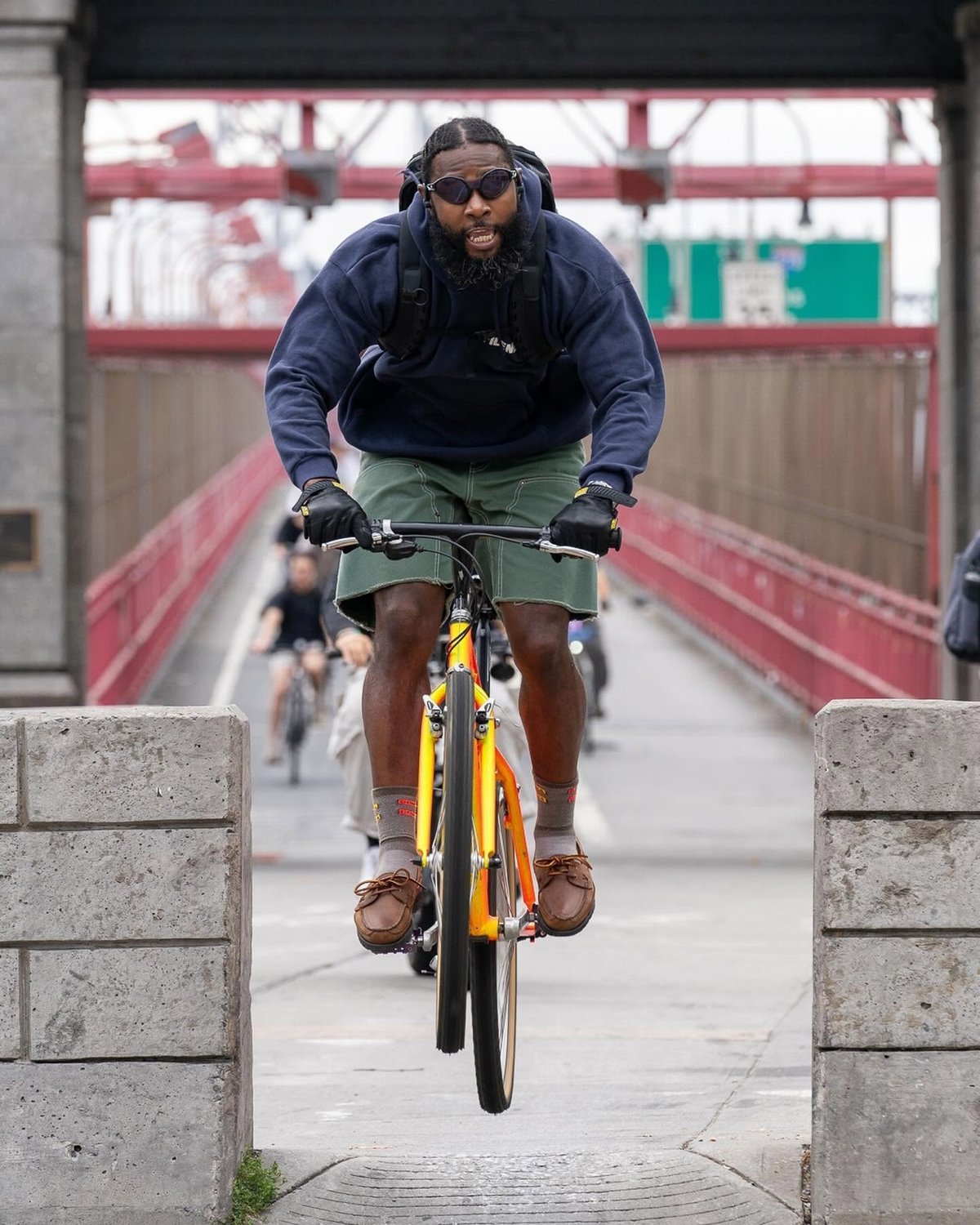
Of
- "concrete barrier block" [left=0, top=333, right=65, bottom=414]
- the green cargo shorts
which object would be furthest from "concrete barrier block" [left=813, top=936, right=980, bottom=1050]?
"concrete barrier block" [left=0, top=333, right=65, bottom=414]

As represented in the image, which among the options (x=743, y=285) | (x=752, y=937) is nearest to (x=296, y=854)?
(x=752, y=937)

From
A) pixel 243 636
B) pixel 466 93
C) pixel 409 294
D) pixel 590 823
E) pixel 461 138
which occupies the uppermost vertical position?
pixel 466 93

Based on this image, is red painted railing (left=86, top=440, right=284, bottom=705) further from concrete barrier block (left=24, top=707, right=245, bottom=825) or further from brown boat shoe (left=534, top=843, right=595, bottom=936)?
concrete barrier block (left=24, top=707, right=245, bottom=825)

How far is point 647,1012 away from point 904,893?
3.55 meters

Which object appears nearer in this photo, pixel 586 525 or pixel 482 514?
pixel 586 525

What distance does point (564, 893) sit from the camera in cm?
554

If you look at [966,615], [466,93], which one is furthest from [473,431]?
[466,93]

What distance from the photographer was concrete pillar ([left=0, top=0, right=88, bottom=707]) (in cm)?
1268

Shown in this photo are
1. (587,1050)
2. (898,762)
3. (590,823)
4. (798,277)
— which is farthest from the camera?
(798,277)

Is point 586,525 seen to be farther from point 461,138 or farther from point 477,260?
point 461,138

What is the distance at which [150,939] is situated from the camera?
4.80 meters

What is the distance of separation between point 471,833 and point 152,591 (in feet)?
70.2

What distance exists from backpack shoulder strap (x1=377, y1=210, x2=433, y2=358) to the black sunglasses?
0.47ft

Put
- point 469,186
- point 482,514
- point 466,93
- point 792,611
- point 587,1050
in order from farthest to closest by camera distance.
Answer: point 792,611 → point 466,93 → point 587,1050 → point 482,514 → point 469,186
